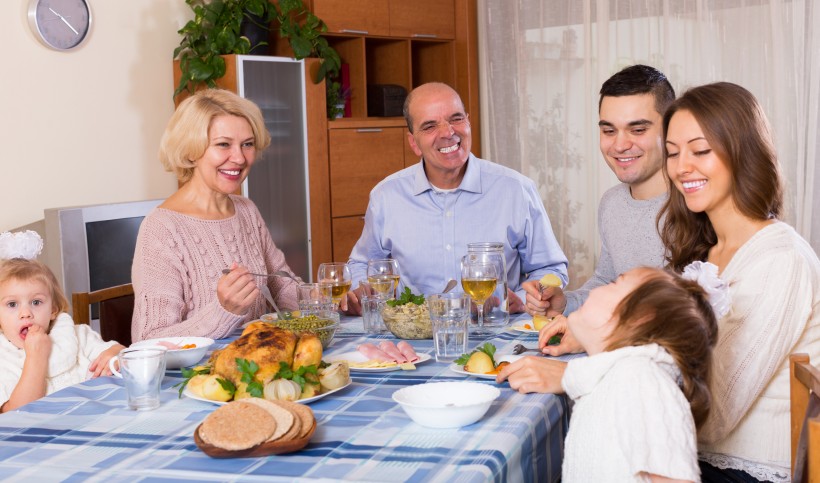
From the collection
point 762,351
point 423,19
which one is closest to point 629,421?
point 762,351

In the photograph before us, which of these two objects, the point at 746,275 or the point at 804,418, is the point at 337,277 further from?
the point at 804,418

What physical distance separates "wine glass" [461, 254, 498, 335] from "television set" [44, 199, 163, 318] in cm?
174

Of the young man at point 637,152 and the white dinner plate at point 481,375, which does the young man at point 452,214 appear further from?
the white dinner plate at point 481,375

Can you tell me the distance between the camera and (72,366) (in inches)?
96.3

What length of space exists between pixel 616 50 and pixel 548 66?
445 millimetres

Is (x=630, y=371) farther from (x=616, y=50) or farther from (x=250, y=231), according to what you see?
(x=616, y=50)

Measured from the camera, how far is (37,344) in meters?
2.36

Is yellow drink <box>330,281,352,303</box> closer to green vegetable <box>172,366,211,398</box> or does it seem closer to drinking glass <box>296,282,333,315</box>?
drinking glass <box>296,282,333,315</box>

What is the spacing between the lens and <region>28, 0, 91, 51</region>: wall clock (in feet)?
12.7

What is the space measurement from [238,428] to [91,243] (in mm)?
2458

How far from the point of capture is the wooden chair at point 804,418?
4.43 ft

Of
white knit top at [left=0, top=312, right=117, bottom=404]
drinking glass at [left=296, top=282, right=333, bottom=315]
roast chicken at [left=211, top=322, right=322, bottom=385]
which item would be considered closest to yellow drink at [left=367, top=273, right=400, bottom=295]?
drinking glass at [left=296, top=282, right=333, bottom=315]

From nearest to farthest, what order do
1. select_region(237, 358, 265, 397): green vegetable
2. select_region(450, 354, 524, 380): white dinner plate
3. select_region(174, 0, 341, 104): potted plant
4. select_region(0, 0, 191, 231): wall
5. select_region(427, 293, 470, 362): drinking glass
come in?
select_region(237, 358, 265, 397): green vegetable
select_region(450, 354, 524, 380): white dinner plate
select_region(427, 293, 470, 362): drinking glass
select_region(0, 0, 191, 231): wall
select_region(174, 0, 341, 104): potted plant

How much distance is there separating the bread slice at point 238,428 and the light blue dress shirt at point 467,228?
1.72m
